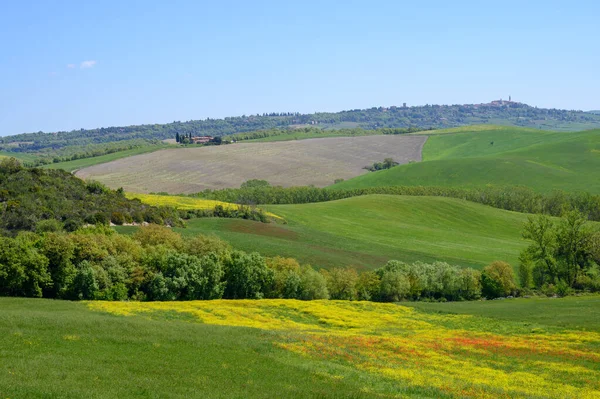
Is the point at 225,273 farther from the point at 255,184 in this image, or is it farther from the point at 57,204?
the point at 255,184

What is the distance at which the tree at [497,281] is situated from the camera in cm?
8931

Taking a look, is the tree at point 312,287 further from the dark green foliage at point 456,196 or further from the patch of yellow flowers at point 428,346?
the dark green foliage at point 456,196

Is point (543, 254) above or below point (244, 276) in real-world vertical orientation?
below

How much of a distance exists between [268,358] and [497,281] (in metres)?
62.5

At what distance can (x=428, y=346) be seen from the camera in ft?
141

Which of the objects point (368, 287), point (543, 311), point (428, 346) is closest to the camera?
point (428, 346)

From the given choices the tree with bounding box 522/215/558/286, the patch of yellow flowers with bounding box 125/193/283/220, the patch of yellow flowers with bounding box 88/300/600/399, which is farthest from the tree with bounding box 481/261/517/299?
the patch of yellow flowers with bounding box 125/193/283/220

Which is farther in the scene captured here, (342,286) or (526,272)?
(526,272)

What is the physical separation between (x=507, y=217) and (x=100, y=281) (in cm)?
10939

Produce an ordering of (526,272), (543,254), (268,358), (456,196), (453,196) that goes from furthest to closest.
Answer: (453,196) → (456,196) → (526,272) → (543,254) → (268,358)

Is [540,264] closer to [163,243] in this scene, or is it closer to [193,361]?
[163,243]

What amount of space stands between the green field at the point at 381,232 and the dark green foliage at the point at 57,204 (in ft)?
18.0

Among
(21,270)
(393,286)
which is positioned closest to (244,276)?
(393,286)

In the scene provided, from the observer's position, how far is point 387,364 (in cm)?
3556
